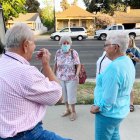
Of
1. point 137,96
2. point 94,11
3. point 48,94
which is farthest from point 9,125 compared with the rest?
point 94,11

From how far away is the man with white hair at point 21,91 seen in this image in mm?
2629

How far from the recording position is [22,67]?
2.64 meters

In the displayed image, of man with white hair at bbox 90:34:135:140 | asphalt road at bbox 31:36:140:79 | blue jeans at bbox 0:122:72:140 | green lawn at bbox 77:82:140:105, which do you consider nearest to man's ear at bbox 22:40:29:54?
blue jeans at bbox 0:122:72:140

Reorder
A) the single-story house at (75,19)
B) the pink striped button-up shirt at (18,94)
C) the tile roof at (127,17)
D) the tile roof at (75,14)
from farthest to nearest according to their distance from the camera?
1. the tile roof at (75,14)
2. the single-story house at (75,19)
3. the tile roof at (127,17)
4. the pink striped button-up shirt at (18,94)

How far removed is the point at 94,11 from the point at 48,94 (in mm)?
68155

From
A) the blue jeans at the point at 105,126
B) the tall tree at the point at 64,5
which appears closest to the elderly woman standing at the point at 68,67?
the blue jeans at the point at 105,126

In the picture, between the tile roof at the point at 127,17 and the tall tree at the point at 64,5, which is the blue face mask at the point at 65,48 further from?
the tall tree at the point at 64,5

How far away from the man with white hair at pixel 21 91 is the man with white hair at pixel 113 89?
3.15ft

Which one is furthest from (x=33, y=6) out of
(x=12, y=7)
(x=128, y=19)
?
(x=12, y=7)

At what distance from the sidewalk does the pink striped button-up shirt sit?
2.83 meters

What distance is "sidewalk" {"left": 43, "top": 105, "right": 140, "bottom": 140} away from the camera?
5.53m

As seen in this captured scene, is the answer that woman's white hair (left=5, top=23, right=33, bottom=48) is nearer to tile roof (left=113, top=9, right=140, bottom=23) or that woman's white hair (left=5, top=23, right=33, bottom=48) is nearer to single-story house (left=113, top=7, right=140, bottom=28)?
single-story house (left=113, top=7, right=140, bottom=28)

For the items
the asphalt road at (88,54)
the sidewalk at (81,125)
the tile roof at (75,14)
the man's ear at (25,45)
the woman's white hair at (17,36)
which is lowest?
the asphalt road at (88,54)

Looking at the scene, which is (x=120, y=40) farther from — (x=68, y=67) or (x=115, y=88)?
(x=68, y=67)
